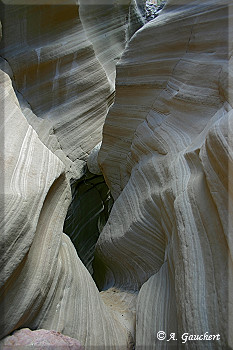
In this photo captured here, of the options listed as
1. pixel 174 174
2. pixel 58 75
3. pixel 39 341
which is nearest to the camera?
pixel 39 341

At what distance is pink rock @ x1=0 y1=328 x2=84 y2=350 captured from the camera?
1696mm

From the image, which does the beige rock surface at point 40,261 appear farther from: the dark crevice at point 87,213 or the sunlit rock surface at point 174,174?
the dark crevice at point 87,213

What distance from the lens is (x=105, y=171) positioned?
173 inches

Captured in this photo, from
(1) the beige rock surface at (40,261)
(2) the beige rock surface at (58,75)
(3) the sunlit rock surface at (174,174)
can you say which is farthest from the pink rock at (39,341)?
(2) the beige rock surface at (58,75)

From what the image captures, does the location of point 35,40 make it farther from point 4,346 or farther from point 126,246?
point 4,346

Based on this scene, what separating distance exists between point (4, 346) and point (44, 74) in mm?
4269

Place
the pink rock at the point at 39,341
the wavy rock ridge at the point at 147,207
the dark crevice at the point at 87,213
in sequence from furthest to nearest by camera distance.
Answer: the dark crevice at the point at 87,213, the wavy rock ridge at the point at 147,207, the pink rock at the point at 39,341

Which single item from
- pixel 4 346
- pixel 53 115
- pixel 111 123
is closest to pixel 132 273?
pixel 4 346

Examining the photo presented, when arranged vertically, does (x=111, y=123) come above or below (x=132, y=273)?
above

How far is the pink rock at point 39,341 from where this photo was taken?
170 centimetres

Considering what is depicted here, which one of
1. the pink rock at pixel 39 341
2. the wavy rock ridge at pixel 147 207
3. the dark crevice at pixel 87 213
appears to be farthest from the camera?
the dark crevice at pixel 87 213

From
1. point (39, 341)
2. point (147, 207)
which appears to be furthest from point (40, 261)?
point (147, 207)

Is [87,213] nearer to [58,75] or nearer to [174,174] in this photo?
[58,75]

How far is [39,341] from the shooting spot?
1727 millimetres
